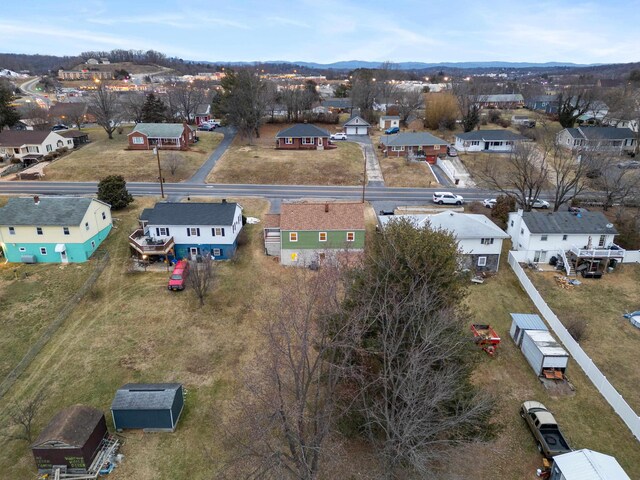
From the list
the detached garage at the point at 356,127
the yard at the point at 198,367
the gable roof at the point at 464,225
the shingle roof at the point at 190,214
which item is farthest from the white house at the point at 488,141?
the shingle roof at the point at 190,214

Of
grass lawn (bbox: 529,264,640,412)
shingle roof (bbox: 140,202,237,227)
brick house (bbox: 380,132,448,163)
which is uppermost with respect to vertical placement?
brick house (bbox: 380,132,448,163)


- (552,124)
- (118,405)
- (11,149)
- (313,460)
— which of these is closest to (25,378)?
(118,405)

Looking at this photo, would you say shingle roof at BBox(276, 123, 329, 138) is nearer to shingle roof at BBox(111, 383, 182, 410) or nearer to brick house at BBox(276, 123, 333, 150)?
brick house at BBox(276, 123, 333, 150)

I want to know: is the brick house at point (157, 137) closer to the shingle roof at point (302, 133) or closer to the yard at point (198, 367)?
the shingle roof at point (302, 133)

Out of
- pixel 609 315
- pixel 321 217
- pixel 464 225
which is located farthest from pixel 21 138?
pixel 609 315

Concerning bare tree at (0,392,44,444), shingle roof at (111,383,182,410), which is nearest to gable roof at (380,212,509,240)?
shingle roof at (111,383,182,410)
